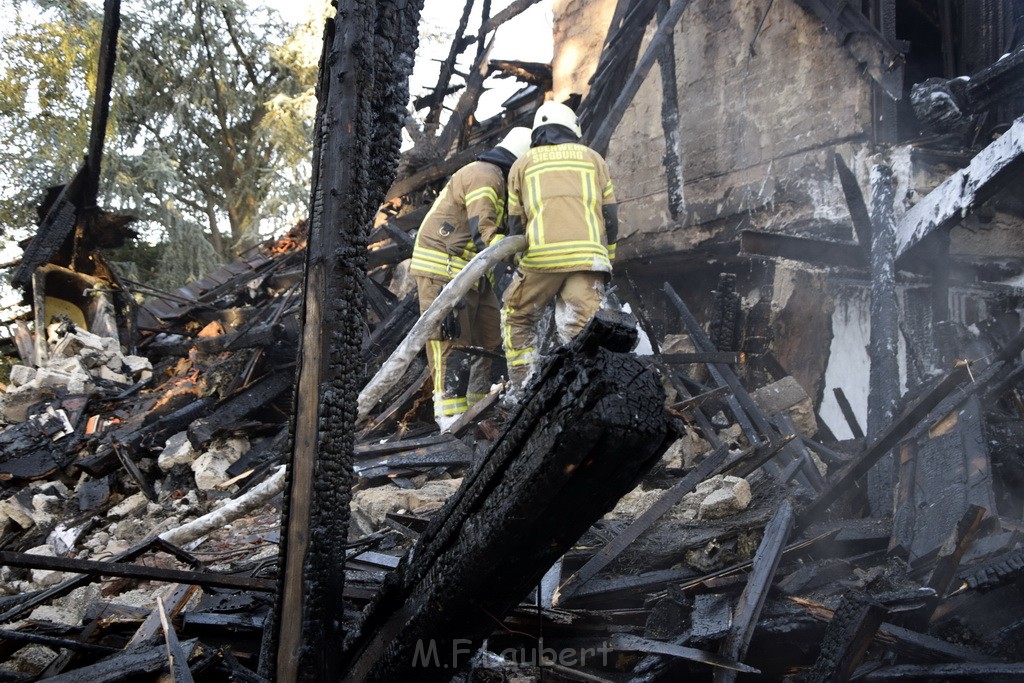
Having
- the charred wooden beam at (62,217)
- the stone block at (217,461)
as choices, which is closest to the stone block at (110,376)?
the charred wooden beam at (62,217)

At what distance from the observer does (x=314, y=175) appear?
2.28 meters

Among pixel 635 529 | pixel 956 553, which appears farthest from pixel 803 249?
pixel 956 553

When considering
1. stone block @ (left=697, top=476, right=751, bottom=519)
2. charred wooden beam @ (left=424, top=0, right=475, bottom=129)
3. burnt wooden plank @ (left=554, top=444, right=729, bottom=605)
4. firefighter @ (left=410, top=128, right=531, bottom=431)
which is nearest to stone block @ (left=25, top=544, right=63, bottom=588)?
firefighter @ (left=410, top=128, right=531, bottom=431)

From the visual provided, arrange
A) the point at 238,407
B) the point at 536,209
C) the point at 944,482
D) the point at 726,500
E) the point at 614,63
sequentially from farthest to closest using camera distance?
the point at 614,63
the point at 238,407
the point at 536,209
the point at 726,500
the point at 944,482

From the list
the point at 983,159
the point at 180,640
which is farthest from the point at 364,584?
the point at 983,159

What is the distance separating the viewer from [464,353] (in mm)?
6059

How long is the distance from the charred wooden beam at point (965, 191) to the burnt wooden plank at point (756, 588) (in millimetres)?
2588

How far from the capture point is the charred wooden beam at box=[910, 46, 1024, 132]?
5.25 m

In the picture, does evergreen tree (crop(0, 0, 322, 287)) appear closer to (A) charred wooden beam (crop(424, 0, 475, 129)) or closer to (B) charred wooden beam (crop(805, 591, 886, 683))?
(A) charred wooden beam (crop(424, 0, 475, 129))

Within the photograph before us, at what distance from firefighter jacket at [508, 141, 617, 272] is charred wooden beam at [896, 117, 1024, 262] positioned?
207 centimetres

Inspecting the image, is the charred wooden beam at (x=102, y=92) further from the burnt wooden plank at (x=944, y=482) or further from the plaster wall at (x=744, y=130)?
the burnt wooden plank at (x=944, y=482)

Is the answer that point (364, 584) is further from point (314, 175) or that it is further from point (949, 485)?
point (949, 485)

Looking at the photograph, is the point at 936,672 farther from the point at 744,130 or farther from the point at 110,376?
the point at 110,376

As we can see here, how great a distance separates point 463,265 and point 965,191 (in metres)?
3.56
